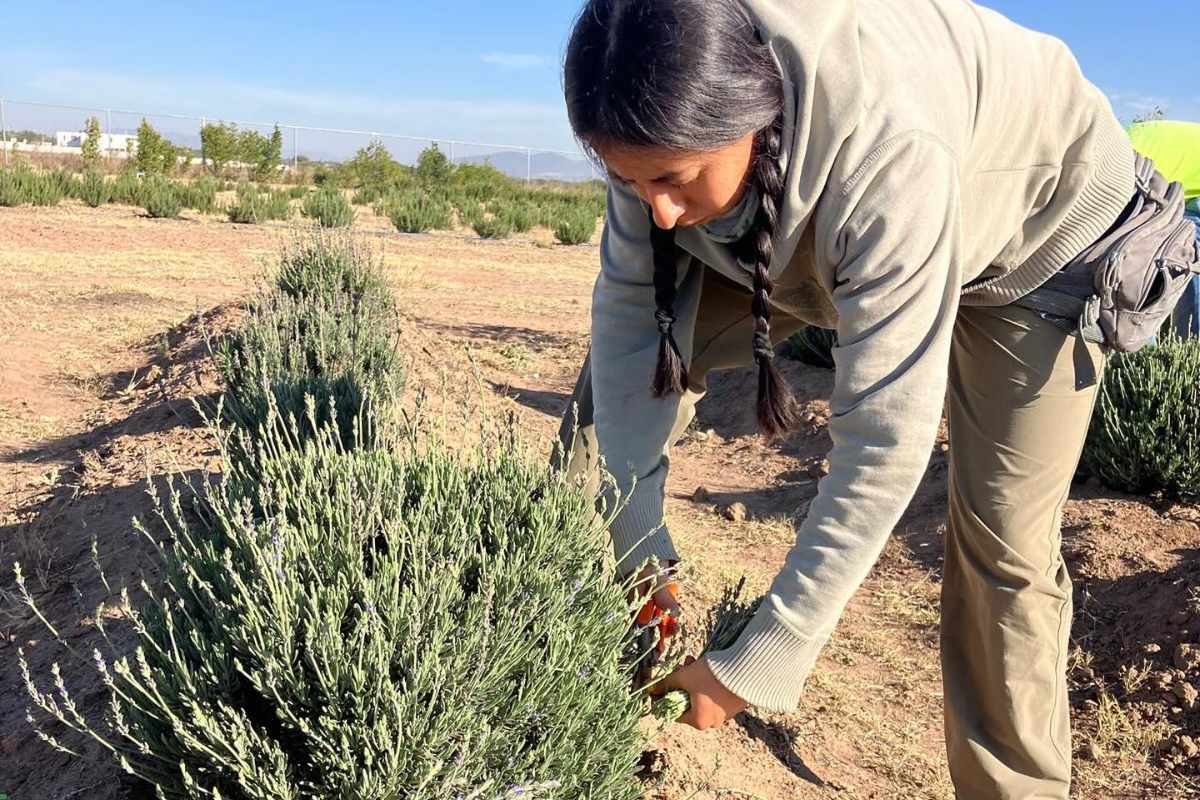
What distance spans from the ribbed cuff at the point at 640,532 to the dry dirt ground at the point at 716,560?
1.63 feet

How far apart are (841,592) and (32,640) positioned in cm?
265

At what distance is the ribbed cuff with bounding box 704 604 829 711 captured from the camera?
1.85 meters

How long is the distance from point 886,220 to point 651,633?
3.42 ft

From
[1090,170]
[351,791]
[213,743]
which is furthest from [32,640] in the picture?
[1090,170]

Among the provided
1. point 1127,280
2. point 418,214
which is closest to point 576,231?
point 418,214

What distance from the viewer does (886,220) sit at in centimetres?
169

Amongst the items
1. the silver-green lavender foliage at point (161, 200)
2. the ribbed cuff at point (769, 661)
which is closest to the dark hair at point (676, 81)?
the ribbed cuff at point (769, 661)

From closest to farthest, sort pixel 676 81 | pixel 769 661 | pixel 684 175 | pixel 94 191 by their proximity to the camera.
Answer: pixel 676 81, pixel 684 175, pixel 769 661, pixel 94 191

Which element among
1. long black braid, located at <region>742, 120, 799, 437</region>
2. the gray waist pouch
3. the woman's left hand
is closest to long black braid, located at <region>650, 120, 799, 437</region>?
long black braid, located at <region>742, 120, 799, 437</region>

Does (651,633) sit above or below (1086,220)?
below

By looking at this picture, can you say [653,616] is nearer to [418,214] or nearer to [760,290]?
[760,290]

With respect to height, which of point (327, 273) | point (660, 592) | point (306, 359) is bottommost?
point (306, 359)

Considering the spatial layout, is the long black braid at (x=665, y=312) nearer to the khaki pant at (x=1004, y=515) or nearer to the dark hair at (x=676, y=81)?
the khaki pant at (x=1004, y=515)

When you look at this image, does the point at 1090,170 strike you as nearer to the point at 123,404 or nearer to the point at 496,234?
the point at 123,404
